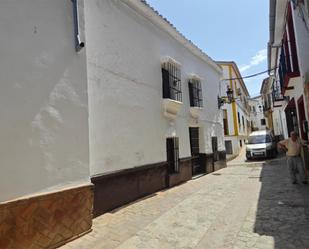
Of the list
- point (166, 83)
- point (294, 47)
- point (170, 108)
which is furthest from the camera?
point (166, 83)

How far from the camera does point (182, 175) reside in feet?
30.6

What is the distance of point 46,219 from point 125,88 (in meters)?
3.75

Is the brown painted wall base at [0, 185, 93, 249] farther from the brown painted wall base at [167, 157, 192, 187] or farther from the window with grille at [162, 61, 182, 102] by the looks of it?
the window with grille at [162, 61, 182, 102]

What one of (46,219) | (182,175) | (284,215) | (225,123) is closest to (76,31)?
(46,219)

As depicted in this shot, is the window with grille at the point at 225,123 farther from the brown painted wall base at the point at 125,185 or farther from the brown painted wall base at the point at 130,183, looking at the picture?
the brown painted wall base at the point at 125,185

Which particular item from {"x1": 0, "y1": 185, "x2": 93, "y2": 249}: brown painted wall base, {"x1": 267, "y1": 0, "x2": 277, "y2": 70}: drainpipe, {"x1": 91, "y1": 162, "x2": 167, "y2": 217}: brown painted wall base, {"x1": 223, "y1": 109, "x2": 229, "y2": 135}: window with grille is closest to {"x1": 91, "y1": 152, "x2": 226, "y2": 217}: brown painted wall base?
{"x1": 91, "y1": 162, "x2": 167, "y2": 217}: brown painted wall base

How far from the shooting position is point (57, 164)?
407 cm

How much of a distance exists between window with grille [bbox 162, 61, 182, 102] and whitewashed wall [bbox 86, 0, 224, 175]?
438 mm

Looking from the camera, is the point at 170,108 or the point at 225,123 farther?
the point at 225,123

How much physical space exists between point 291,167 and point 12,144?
7463 millimetres

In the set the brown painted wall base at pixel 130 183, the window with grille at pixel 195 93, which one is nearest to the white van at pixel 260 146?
the window with grille at pixel 195 93

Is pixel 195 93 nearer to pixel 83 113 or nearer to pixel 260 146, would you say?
pixel 83 113

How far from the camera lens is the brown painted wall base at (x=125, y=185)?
17.7ft

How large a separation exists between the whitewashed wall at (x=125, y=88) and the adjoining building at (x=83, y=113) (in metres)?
0.03
